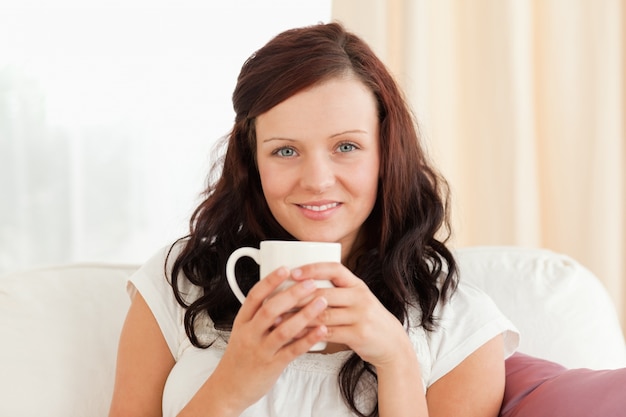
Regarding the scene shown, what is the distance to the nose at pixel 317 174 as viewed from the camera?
1.36 m

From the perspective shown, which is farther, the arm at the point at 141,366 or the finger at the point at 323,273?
the arm at the point at 141,366

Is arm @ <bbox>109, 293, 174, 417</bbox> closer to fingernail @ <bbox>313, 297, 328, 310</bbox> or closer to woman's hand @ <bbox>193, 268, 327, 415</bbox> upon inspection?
woman's hand @ <bbox>193, 268, 327, 415</bbox>

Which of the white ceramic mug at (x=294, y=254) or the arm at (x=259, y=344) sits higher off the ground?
the white ceramic mug at (x=294, y=254)

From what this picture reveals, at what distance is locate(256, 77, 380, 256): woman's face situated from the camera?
1379 millimetres

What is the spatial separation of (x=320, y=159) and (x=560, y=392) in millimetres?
543

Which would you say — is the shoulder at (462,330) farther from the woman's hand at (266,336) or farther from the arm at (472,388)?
the woman's hand at (266,336)

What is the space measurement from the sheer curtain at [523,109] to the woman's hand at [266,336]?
63.9 inches

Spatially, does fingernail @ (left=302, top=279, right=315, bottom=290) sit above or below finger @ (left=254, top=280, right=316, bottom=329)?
above

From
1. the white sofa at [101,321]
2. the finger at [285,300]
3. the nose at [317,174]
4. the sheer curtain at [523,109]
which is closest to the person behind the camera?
the finger at [285,300]

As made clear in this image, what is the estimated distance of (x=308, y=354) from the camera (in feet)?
4.79

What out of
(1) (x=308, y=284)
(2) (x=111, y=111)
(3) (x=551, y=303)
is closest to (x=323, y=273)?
(1) (x=308, y=284)

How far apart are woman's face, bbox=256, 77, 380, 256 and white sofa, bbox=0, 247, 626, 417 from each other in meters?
0.49

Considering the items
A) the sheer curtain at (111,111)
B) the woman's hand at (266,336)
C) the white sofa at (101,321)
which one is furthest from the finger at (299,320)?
the sheer curtain at (111,111)

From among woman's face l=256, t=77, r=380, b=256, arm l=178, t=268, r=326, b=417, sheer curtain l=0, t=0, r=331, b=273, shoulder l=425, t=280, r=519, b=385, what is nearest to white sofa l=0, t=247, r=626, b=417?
shoulder l=425, t=280, r=519, b=385
